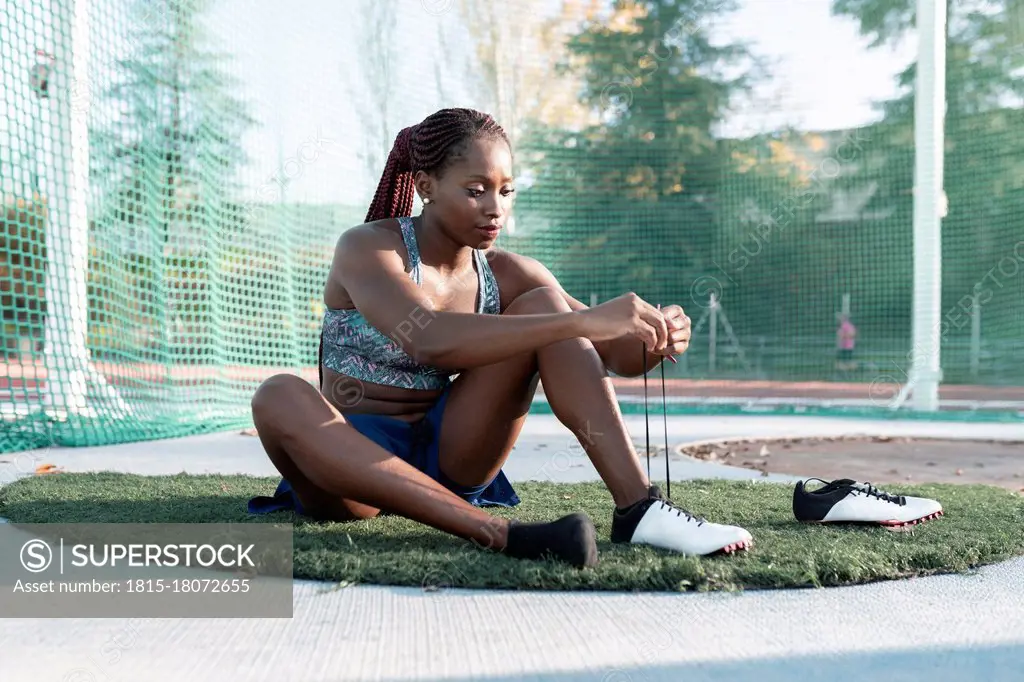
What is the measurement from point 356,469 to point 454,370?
41cm

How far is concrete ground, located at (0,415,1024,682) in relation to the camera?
4.65 feet

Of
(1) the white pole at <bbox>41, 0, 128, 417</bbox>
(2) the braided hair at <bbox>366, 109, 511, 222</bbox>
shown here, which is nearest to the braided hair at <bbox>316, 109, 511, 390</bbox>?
(2) the braided hair at <bbox>366, 109, 511, 222</bbox>

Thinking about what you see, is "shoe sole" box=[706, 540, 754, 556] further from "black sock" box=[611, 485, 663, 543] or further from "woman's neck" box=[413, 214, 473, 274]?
"woman's neck" box=[413, 214, 473, 274]

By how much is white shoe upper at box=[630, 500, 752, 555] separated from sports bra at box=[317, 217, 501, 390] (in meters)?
0.65

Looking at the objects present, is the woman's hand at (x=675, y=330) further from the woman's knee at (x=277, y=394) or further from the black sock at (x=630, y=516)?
the woman's knee at (x=277, y=394)

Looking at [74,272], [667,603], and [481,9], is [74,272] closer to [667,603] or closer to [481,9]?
[667,603]

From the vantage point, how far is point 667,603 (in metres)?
1.79

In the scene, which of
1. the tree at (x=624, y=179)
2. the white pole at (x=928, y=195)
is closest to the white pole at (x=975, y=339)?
the white pole at (x=928, y=195)

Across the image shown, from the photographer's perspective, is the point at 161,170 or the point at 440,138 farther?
the point at 161,170

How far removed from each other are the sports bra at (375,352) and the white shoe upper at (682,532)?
0.65 m

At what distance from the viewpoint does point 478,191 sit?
2305 mm

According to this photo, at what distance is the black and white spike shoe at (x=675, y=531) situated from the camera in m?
2.07

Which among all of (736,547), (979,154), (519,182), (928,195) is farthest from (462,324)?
(979,154)

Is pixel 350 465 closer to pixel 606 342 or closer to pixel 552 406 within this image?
pixel 552 406
